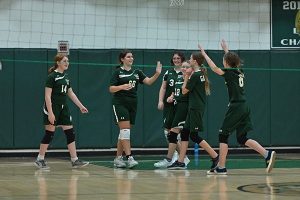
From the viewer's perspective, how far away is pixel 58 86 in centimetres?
1381

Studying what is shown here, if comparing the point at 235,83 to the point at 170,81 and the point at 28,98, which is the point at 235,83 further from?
the point at 28,98

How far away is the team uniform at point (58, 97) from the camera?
45.1 feet

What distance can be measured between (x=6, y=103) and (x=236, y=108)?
711 cm

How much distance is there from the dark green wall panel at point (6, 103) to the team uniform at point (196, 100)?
5734mm

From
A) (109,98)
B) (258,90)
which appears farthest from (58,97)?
(258,90)

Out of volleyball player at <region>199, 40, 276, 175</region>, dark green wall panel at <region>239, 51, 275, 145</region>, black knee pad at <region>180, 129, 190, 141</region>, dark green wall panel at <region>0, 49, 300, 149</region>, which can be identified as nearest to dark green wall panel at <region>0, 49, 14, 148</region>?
dark green wall panel at <region>0, 49, 300, 149</region>

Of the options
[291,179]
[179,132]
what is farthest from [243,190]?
[179,132]

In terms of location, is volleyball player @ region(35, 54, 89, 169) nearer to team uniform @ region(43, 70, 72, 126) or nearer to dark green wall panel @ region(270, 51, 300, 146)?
team uniform @ region(43, 70, 72, 126)

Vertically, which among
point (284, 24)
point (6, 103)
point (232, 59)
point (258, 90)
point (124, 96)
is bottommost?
point (6, 103)

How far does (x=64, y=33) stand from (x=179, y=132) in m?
5.42

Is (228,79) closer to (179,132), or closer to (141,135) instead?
(179,132)

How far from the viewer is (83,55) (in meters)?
17.9

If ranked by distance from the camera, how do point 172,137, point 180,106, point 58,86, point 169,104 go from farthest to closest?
point 169,104
point 172,137
point 180,106
point 58,86

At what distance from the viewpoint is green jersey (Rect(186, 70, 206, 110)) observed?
13.1 metres
